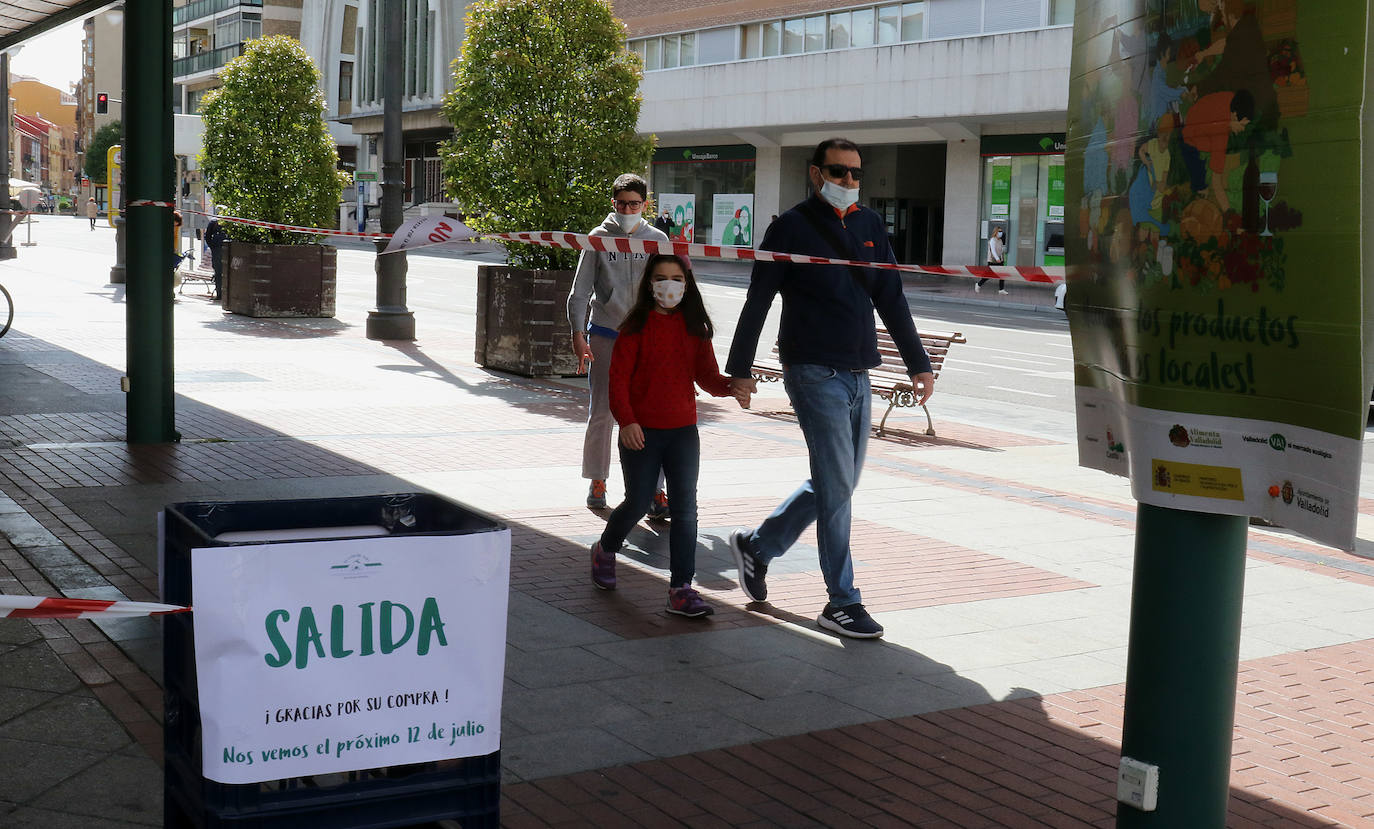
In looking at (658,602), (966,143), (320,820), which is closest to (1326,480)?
(320,820)

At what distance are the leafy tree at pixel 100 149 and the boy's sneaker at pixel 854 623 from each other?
100 m

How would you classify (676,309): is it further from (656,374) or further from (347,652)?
(347,652)

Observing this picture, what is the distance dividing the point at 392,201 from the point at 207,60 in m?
75.6

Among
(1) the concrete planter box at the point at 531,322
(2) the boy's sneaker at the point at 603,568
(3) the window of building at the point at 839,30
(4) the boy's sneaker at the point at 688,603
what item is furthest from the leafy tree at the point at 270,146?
(3) the window of building at the point at 839,30

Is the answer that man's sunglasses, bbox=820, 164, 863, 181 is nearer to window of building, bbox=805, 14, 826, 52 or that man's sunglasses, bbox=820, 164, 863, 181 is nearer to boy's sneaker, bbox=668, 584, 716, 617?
boy's sneaker, bbox=668, 584, 716, 617

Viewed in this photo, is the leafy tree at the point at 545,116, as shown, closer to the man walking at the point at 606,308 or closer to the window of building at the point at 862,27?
the man walking at the point at 606,308

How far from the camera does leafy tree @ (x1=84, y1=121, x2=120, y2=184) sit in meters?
102

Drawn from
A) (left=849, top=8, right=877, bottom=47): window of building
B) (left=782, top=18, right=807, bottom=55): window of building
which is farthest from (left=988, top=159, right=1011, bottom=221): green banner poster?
(left=782, top=18, right=807, bottom=55): window of building

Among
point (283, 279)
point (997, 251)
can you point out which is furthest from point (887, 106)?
point (283, 279)

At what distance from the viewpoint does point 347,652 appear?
3.08 meters

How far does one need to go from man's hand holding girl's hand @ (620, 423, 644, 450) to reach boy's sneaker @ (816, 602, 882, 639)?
3.34 feet

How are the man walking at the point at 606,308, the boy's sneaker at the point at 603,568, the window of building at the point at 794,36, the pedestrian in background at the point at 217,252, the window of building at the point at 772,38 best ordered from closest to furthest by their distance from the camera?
the boy's sneaker at the point at 603,568 < the man walking at the point at 606,308 < the pedestrian in background at the point at 217,252 < the window of building at the point at 794,36 < the window of building at the point at 772,38

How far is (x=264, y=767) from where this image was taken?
3.04 m

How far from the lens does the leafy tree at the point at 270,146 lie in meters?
22.1
